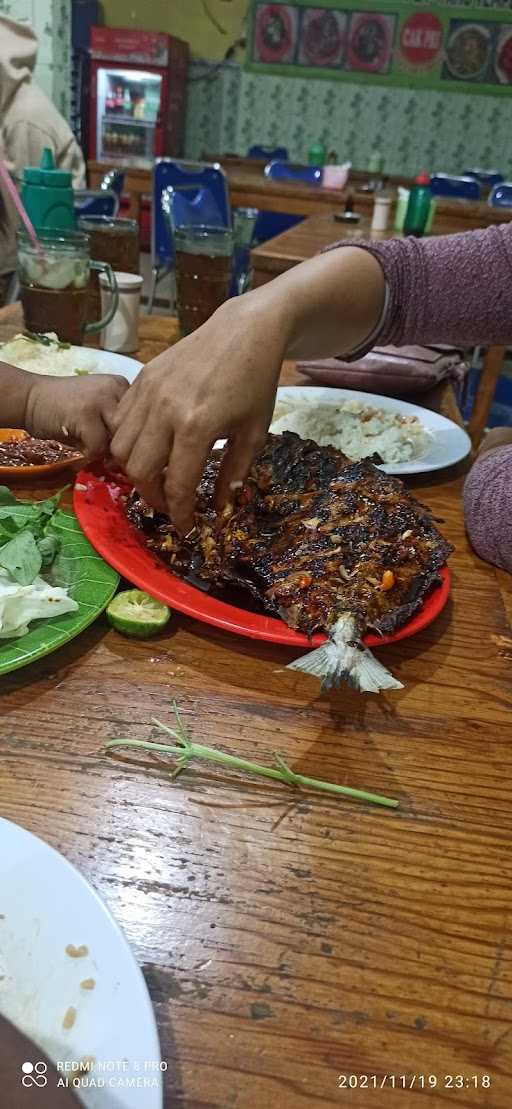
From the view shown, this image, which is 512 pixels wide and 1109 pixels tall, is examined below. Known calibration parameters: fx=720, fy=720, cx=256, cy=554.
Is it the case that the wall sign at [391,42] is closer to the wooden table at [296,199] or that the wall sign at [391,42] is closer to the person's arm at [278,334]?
the wooden table at [296,199]

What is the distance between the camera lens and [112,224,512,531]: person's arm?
875 mm

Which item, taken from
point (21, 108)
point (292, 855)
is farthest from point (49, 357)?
point (21, 108)

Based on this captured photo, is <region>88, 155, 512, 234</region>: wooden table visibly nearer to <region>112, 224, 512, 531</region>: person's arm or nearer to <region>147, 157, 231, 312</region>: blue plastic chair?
<region>147, 157, 231, 312</region>: blue plastic chair

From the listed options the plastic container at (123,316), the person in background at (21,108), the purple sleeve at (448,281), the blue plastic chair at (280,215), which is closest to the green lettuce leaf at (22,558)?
the purple sleeve at (448,281)

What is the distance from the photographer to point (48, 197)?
1842 mm

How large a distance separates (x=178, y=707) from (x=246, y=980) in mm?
295

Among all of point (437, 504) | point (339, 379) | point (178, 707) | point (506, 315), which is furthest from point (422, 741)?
point (339, 379)

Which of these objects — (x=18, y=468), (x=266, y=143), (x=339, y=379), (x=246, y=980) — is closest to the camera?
(x=246, y=980)

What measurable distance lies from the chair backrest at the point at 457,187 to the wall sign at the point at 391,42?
2917mm

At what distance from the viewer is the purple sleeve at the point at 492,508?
1.09 meters

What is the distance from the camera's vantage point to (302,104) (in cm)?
882

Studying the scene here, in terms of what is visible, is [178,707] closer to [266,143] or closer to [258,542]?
[258,542]

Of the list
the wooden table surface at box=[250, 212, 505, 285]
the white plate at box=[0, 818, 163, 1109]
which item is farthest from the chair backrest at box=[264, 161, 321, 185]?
the white plate at box=[0, 818, 163, 1109]

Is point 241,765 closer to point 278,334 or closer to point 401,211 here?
point 278,334
